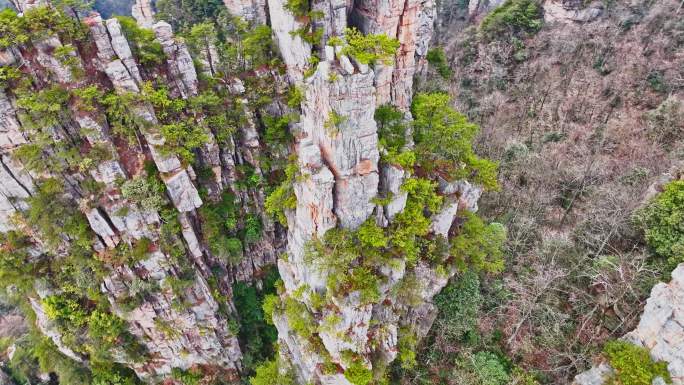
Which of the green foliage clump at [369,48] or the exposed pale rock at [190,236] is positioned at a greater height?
the green foliage clump at [369,48]

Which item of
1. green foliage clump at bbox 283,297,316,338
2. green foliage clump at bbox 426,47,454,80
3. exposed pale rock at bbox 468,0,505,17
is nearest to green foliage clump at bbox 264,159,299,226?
green foliage clump at bbox 283,297,316,338

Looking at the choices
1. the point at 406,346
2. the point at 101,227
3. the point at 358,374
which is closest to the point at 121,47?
the point at 101,227

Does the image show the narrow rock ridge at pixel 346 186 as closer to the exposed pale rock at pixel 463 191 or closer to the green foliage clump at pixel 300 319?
the exposed pale rock at pixel 463 191

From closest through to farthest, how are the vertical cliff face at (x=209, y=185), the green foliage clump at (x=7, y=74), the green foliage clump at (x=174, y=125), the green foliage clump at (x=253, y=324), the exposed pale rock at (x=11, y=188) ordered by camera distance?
the green foliage clump at (x=7, y=74)
the vertical cliff face at (x=209, y=185)
the exposed pale rock at (x=11, y=188)
the green foliage clump at (x=174, y=125)
the green foliage clump at (x=253, y=324)

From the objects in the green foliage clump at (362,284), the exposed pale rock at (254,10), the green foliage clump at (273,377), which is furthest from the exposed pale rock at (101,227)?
the exposed pale rock at (254,10)

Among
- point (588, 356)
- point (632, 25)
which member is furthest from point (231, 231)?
point (632, 25)

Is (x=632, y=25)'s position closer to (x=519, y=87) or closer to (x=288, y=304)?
(x=519, y=87)
